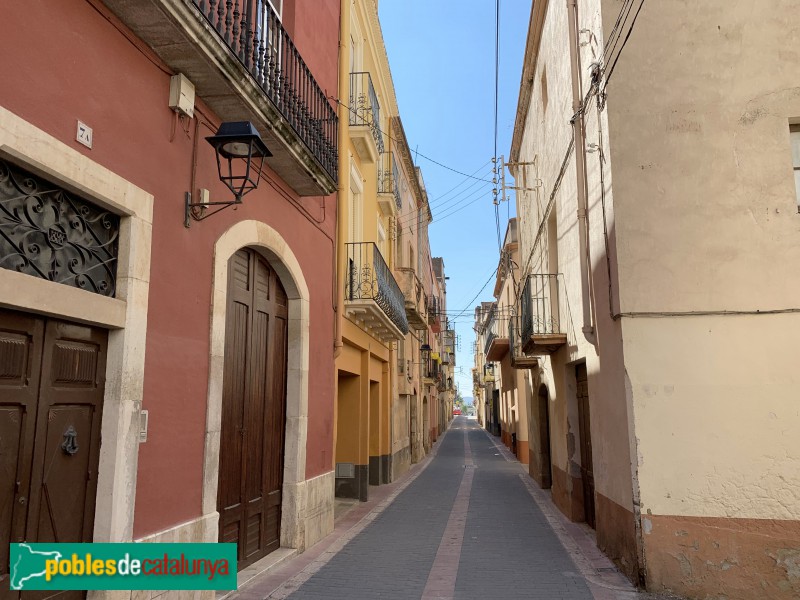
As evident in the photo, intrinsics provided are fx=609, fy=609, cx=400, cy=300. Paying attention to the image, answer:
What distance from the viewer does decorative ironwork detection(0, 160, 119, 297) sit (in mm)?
3363

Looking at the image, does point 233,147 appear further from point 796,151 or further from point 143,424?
point 796,151

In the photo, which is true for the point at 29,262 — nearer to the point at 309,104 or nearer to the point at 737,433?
the point at 309,104

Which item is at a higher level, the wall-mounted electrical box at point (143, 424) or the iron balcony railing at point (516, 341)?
the iron balcony railing at point (516, 341)

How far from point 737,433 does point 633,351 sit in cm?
123

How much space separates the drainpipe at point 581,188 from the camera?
7.65 metres

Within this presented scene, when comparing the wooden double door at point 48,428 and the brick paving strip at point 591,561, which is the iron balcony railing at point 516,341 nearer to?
the brick paving strip at point 591,561

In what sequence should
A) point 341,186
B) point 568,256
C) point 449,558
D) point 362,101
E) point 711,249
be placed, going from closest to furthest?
point 711,249 < point 449,558 < point 568,256 < point 341,186 < point 362,101

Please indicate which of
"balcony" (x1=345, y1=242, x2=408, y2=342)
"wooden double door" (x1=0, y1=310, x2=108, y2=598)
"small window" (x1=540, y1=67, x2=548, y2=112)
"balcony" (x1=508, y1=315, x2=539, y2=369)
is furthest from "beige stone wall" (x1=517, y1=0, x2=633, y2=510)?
"wooden double door" (x1=0, y1=310, x2=108, y2=598)

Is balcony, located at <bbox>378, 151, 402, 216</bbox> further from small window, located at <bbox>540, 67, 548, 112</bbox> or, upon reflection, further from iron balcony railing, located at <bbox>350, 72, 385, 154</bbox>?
small window, located at <bbox>540, 67, 548, 112</bbox>

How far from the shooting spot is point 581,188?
7.85 metres

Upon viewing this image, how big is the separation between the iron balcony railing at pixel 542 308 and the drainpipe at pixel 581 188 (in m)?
2.35

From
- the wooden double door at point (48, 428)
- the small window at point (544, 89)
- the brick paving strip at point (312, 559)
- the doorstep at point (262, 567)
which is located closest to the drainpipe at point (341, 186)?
the brick paving strip at point (312, 559)

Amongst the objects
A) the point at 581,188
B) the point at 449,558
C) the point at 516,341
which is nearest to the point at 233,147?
the point at 581,188

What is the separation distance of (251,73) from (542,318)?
7.20m
